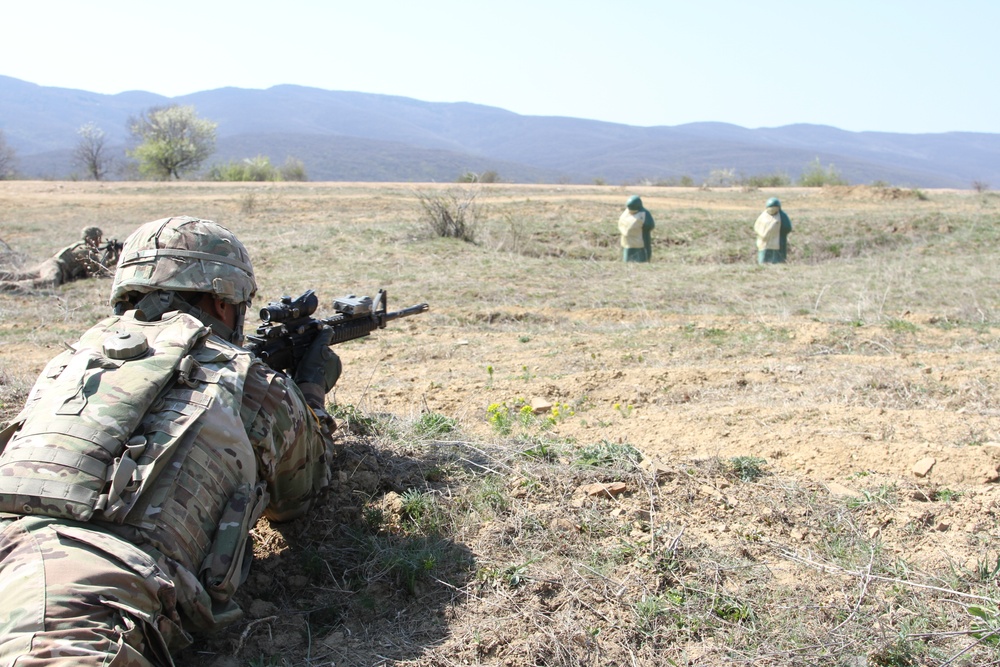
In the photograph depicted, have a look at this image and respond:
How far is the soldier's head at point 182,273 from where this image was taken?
279 centimetres

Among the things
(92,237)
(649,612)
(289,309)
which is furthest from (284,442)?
(92,237)

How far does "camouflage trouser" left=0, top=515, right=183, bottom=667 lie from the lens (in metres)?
1.86

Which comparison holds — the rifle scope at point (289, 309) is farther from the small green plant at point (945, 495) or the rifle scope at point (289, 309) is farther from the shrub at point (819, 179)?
the shrub at point (819, 179)

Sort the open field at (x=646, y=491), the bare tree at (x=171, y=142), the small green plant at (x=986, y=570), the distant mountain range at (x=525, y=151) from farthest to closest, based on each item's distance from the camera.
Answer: the distant mountain range at (x=525, y=151)
the bare tree at (x=171, y=142)
the small green plant at (x=986, y=570)
the open field at (x=646, y=491)

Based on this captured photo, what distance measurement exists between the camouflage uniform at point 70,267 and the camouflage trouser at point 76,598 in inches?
375

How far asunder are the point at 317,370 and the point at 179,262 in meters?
0.85

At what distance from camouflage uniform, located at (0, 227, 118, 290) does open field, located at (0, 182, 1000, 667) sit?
96 centimetres

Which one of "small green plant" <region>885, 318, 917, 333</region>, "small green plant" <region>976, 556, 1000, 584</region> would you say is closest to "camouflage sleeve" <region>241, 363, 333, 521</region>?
"small green plant" <region>976, 556, 1000, 584</region>

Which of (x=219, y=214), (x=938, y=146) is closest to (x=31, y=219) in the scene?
(x=219, y=214)

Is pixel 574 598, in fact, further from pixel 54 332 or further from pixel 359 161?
pixel 359 161

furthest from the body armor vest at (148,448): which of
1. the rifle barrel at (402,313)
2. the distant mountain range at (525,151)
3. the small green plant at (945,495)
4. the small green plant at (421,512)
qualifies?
the distant mountain range at (525,151)

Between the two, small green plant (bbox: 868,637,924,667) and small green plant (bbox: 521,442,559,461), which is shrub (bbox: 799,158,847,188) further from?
small green plant (bbox: 868,637,924,667)

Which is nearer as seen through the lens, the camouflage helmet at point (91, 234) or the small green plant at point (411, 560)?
the small green plant at point (411, 560)

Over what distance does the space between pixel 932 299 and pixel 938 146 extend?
20312 cm
